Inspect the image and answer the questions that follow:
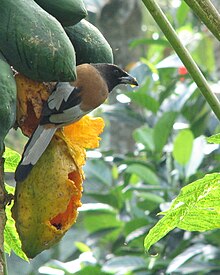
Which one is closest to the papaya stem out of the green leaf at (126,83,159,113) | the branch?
the branch

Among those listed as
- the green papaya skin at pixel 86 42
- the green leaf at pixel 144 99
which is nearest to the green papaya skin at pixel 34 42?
the green papaya skin at pixel 86 42

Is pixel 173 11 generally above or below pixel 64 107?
below

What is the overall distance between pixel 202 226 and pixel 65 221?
22 cm

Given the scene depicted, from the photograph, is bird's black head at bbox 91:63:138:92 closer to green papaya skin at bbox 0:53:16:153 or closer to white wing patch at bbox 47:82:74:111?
white wing patch at bbox 47:82:74:111

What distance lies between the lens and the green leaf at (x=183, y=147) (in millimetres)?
2748

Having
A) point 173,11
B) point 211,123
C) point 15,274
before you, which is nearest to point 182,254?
point 211,123

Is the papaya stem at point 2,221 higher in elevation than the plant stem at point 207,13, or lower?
lower

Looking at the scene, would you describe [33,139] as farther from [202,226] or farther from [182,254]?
[182,254]

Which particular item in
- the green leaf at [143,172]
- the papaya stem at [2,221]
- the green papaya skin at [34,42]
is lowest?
the green leaf at [143,172]

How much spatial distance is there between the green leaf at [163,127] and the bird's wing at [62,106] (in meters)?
1.84

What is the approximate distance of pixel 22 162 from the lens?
0.90 metres

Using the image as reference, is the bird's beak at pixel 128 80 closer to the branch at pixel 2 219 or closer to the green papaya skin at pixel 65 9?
the green papaya skin at pixel 65 9

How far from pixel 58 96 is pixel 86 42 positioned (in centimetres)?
9

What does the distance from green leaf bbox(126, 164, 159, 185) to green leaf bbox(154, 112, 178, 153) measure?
14cm
